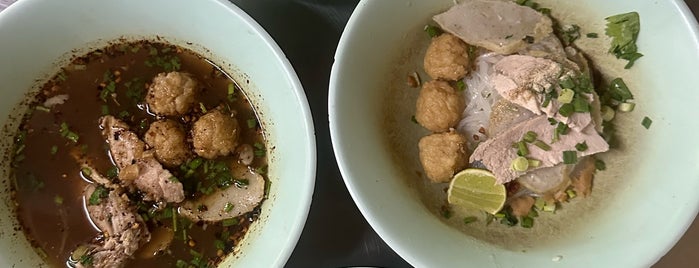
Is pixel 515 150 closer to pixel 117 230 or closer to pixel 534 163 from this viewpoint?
pixel 534 163

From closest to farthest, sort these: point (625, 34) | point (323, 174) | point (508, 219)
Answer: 1. point (625, 34)
2. point (508, 219)
3. point (323, 174)

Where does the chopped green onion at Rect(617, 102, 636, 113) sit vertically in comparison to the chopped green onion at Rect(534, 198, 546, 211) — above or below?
above

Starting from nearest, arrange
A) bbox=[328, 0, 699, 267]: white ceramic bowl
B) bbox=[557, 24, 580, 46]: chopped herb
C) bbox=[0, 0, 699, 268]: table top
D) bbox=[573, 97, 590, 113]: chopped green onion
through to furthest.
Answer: bbox=[328, 0, 699, 267]: white ceramic bowl
bbox=[573, 97, 590, 113]: chopped green onion
bbox=[557, 24, 580, 46]: chopped herb
bbox=[0, 0, 699, 268]: table top

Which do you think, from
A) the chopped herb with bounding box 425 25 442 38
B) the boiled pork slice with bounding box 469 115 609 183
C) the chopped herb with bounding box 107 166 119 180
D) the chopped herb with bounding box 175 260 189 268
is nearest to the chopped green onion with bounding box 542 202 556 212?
the boiled pork slice with bounding box 469 115 609 183

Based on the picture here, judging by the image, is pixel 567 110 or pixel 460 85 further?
pixel 460 85

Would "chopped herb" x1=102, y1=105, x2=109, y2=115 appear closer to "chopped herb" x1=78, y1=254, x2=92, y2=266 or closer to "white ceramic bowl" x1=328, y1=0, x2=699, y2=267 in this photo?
"chopped herb" x1=78, y1=254, x2=92, y2=266

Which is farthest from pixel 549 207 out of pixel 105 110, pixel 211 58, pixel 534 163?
pixel 105 110
